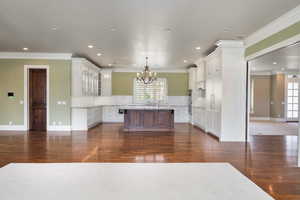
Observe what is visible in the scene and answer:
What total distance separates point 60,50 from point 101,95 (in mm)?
4492

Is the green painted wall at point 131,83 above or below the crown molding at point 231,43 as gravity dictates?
below

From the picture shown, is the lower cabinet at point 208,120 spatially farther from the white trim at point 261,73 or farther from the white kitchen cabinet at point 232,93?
the white trim at point 261,73

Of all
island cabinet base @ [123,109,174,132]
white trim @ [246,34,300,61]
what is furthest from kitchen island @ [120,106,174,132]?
white trim @ [246,34,300,61]

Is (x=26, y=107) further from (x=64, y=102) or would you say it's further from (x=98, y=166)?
(x=98, y=166)

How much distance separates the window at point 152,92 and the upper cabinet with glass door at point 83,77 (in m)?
2.50

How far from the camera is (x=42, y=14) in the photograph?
4.50m

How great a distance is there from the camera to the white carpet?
252 centimetres

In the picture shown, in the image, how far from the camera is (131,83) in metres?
12.4

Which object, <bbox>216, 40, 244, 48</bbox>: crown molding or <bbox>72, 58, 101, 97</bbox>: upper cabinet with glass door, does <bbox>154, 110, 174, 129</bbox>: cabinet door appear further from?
<bbox>216, 40, 244, 48</bbox>: crown molding

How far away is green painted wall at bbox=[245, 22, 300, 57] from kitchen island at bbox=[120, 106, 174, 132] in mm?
3819

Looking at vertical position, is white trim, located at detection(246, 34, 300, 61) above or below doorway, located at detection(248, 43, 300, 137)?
above

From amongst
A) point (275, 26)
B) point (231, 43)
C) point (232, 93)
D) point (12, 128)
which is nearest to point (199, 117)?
point (232, 93)

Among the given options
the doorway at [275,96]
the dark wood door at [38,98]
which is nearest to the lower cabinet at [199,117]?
the doorway at [275,96]

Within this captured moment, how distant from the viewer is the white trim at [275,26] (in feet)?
13.8
